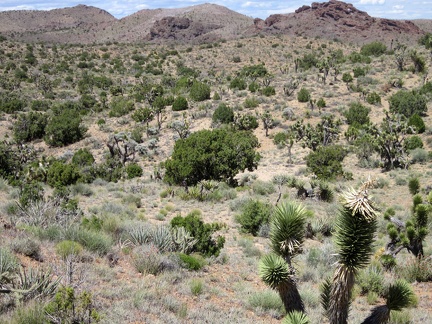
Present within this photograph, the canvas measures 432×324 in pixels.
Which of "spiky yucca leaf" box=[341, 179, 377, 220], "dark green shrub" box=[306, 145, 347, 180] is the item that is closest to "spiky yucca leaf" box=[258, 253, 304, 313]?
"spiky yucca leaf" box=[341, 179, 377, 220]

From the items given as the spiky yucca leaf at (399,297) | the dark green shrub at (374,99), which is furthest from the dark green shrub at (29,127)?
the spiky yucca leaf at (399,297)

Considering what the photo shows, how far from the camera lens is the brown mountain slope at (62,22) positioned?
10622 centimetres

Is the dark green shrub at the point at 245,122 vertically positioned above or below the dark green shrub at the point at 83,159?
above

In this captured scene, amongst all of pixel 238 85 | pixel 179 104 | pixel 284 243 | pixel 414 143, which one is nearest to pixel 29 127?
pixel 179 104

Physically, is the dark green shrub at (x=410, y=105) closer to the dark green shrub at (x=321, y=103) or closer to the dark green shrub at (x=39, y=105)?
the dark green shrub at (x=321, y=103)

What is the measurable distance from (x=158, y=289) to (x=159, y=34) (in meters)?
102

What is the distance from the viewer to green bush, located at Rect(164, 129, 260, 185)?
1962 centimetres

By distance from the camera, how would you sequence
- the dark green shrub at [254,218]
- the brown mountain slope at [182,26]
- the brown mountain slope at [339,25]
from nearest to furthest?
the dark green shrub at [254,218] < the brown mountain slope at [339,25] < the brown mountain slope at [182,26]

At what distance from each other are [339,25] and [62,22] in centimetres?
9247

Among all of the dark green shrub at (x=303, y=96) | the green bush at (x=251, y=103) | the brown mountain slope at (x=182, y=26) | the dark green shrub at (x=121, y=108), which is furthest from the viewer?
the brown mountain slope at (x=182, y=26)

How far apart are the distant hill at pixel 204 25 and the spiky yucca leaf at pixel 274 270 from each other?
87.3 m

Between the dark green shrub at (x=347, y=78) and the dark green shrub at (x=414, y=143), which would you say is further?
the dark green shrub at (x=347, y=78)

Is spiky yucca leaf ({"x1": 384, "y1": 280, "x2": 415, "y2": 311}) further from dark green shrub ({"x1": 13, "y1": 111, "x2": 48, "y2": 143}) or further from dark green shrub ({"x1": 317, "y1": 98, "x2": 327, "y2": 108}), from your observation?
dark green shrub ({"x1": 13, "y1": 111, "x2": 48, "y2": 143})

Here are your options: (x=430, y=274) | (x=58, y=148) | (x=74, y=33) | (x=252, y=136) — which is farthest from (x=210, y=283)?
(x=74, y=33)
